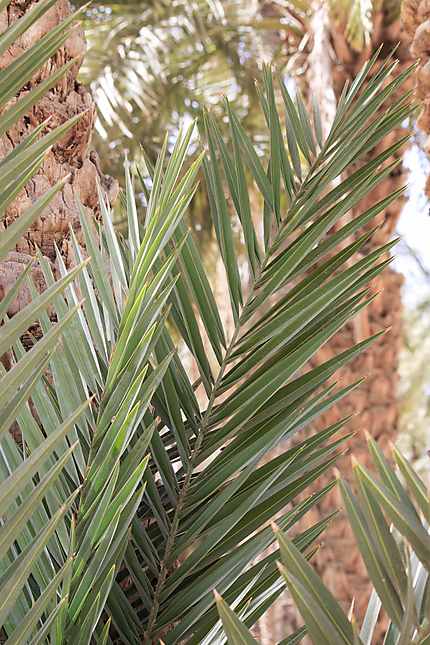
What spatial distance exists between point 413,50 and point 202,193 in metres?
3.18

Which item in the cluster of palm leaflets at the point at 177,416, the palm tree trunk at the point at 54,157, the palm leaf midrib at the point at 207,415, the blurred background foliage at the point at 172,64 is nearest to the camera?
the cluster of palm leaflets at the point at 177,416

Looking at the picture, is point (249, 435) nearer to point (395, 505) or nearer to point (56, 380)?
point (56, 380)

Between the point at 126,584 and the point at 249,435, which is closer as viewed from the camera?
the point at 249,435

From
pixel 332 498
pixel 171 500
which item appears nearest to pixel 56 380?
pixel 171 500

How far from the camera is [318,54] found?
3391mm

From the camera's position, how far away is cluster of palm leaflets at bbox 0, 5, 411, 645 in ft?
2.04

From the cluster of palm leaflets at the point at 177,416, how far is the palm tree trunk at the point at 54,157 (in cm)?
11

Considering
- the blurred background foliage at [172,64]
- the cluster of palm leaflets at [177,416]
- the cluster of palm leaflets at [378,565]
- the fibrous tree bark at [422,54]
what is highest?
the blurred background foliage at [172,64]

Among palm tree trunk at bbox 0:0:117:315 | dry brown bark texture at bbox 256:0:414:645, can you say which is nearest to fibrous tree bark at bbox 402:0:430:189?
palm tree trunk at bbox 0:0:117:315

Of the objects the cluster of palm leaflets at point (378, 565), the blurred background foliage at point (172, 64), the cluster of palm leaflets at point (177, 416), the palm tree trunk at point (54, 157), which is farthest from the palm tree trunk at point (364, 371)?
the cluster of palm leaflets at point (378, 565)

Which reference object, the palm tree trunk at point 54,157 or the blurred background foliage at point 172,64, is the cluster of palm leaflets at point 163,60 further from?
the palm tree trunk at point 54,157

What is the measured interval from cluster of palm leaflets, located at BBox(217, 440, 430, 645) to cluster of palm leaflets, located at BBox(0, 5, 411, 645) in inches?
5.1

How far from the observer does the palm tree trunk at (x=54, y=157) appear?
38.9 inches

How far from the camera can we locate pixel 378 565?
479mm
